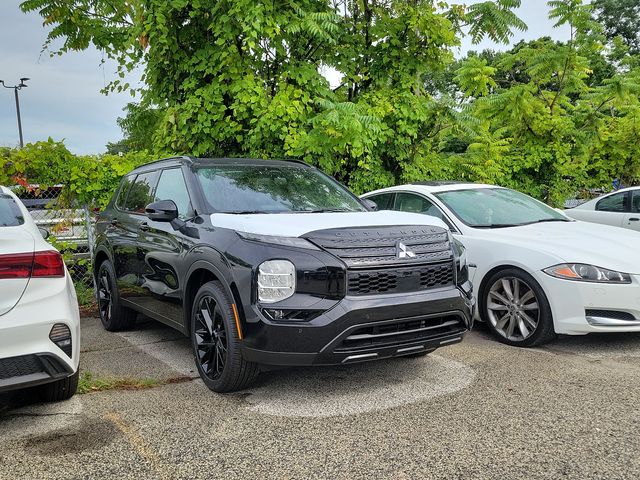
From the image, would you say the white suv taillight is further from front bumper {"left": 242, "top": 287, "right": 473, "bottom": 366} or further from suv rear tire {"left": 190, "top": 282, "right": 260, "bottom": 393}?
front bumper {"left": 242, "top": 287, "right": 473, "bottom": 366}

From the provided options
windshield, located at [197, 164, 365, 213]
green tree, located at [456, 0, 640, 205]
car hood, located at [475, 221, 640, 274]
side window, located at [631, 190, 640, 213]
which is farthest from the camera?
green tree, located at [456, 0, 640, 205]

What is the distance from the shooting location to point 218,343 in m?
3.98

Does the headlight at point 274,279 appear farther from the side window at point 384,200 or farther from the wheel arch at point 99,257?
the side window at point 384,200

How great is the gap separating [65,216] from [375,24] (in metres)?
5.42

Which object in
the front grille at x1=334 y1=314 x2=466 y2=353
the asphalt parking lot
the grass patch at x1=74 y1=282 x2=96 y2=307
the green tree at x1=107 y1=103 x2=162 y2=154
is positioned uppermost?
the green tree at x1=107 y1=103 x2=162 y2=154

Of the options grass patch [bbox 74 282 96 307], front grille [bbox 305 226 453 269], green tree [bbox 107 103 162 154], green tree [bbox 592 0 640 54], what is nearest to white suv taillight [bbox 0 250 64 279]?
front grille [bbox 305 226 453 269]

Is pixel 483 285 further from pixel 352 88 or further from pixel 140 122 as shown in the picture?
pixel 140 122

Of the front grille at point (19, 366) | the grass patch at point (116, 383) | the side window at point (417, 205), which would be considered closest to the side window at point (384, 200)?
the side window at point (417, 205)

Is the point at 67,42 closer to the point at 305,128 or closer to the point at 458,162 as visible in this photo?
the point at 305,128

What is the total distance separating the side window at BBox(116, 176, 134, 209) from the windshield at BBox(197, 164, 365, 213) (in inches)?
64.8

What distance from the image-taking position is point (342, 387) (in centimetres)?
409

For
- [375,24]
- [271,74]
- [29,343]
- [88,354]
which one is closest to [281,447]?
[29,343]

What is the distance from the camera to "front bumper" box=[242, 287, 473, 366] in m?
3.52

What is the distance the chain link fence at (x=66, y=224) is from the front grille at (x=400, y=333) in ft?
16.4
